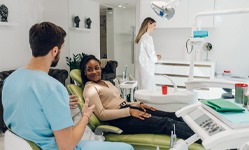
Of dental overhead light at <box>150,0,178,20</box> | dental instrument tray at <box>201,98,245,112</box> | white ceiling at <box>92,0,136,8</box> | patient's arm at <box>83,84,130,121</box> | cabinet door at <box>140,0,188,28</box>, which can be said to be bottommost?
patient's arm at <box>83,84,130,121</box>

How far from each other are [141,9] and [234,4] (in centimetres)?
153

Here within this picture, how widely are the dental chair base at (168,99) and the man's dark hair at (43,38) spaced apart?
140 centimetres

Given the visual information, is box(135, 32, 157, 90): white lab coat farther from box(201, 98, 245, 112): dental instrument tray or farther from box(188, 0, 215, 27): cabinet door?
box(201, 98, 245, 112): dental instrument tray

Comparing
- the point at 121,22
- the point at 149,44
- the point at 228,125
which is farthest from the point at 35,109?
the point at 121,22

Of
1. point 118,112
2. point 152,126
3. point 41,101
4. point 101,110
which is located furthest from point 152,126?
point 41,101

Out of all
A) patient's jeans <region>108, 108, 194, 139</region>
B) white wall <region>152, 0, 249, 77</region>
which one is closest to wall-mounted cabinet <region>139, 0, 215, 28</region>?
white wall <region>152, 0, 249, 77</region>

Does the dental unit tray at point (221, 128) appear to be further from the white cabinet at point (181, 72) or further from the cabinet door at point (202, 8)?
the cabinet door at point (202, 8)

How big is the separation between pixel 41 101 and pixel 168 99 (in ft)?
4.90

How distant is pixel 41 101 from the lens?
1066 mm

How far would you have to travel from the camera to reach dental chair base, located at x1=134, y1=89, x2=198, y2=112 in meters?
2.27

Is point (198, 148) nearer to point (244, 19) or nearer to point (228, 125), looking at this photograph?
point (228, 125)

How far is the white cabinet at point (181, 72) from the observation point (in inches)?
148

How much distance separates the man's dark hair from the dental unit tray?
80cm

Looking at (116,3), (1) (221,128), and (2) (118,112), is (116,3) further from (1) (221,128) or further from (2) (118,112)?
(1) (221,128)
